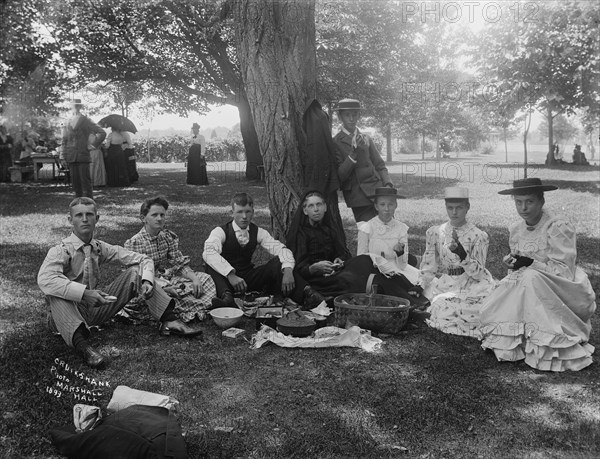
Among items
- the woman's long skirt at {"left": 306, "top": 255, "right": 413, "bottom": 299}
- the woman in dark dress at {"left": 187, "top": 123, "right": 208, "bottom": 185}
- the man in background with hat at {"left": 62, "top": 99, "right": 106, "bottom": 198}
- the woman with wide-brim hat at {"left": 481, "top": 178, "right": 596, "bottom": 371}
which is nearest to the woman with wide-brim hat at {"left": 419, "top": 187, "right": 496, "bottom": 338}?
the woman's long skirt at {"left": 306, "top": 255, "right": 413, "bottom": 299}

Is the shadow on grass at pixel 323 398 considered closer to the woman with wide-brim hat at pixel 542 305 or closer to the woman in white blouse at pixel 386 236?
the woman with wide-brim hat at pixel 542 305

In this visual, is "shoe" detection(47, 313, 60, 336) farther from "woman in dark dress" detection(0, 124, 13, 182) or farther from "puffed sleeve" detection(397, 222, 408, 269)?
"woman in dark dress" detection(0, 124, 13, 182)

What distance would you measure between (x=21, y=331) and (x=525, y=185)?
14.8 feet

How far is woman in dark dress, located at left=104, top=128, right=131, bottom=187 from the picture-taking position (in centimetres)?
1756

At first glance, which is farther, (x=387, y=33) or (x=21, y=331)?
(x=387, y=33)

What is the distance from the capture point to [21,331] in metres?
4.82

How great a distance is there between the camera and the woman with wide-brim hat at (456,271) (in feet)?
16.6

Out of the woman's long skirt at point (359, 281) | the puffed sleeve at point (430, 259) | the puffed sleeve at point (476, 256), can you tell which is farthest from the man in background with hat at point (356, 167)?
the puffed sleeve at point (476, 256)

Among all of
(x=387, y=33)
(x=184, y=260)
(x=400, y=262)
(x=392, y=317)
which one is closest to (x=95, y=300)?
(x=184, y=260)

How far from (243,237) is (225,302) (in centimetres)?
80

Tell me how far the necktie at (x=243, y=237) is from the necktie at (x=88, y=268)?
1739mm

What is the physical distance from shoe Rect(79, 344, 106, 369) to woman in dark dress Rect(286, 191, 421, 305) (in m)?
2.50

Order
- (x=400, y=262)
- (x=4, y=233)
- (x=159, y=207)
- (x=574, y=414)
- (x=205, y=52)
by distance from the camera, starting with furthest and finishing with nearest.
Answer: (x=205, y=52) → (x=4, y=233) → (x=400, y=262) → (x=159, y=207) → (x=574, y=414)

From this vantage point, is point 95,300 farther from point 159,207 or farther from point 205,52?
point 205,52
